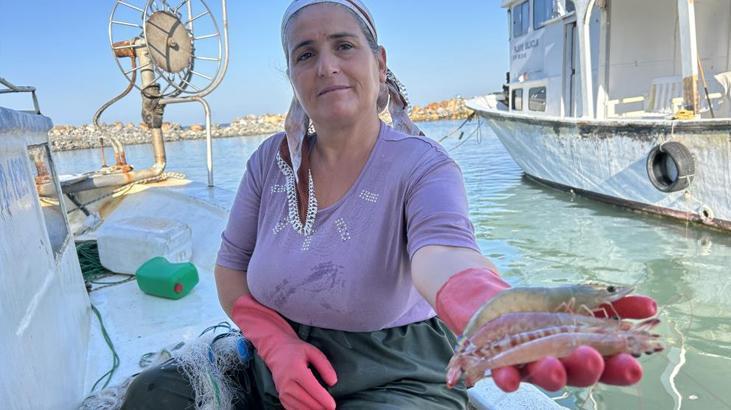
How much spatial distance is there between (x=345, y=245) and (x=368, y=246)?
0.23 feet

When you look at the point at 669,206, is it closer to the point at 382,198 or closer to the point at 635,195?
the point at 635,195

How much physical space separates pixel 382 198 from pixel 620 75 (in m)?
9.09

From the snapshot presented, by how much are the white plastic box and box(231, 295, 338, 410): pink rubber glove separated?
252 cm

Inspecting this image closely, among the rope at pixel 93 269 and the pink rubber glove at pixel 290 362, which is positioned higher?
the pink rubber glove at pixel 290 362

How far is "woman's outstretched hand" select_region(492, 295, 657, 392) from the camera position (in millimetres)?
687

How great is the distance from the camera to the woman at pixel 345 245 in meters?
1.36

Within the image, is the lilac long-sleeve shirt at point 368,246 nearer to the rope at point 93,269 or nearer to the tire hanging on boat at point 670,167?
the rope at point 93,269

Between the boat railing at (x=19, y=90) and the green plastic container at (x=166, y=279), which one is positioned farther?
the green plastic container at (x=166, y=279)

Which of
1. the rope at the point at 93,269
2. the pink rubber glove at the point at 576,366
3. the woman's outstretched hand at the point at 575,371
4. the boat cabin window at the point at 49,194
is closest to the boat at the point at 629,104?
the pink rubber glove at the point at 576,366

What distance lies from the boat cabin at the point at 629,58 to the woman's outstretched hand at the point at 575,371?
744 centimetres

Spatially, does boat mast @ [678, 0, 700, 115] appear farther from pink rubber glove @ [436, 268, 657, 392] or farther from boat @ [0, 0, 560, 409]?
pink rubber glove @ [436, 268, 657, 392]

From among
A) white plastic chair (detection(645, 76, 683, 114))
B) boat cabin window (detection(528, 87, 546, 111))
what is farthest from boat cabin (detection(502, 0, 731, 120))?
boat cabin window (detection(528, 87, 546, 111))

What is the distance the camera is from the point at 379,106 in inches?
68.9

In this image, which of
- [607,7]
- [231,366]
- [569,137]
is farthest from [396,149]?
[607,7]
